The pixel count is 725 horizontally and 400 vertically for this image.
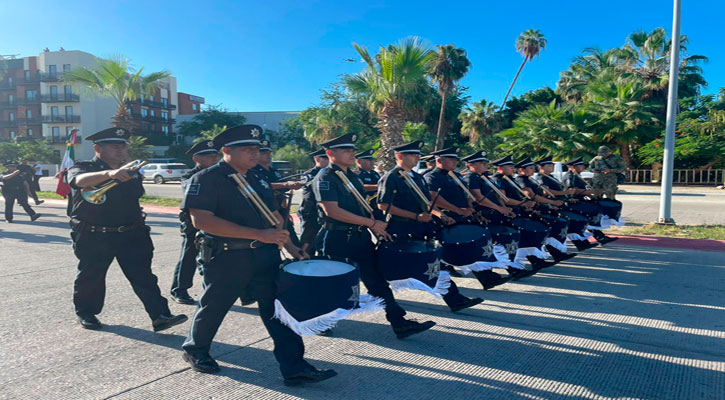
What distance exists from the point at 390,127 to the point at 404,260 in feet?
39.8

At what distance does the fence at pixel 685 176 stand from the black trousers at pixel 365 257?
31667 mm

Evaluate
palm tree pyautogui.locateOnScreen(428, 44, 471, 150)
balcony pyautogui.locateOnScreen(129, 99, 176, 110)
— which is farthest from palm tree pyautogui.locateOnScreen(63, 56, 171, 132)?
balcony pyautogui.locateOnScreen(129, 99, 176, 110)

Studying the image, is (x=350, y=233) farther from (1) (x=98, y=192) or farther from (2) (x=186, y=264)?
(2) (x=186, y=264)

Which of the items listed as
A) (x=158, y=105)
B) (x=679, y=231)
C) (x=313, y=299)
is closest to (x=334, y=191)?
(x=313, y=299)

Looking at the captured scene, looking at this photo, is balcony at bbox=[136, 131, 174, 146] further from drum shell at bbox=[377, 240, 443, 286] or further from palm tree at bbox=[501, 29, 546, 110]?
drum shell at bbox=[377, 240, 443, 286]

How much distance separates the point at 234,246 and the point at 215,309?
47 centimetres

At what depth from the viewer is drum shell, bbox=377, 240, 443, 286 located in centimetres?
400

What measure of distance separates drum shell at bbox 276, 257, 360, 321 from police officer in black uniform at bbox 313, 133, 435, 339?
0.98 m

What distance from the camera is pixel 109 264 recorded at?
4285mm

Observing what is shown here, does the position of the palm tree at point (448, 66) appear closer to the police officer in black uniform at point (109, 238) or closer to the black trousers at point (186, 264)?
the black trousers at point (186, 264)

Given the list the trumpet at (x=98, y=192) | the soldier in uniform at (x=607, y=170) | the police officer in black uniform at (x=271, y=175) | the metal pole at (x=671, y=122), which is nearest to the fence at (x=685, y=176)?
the metal pole at (x=671, y=122)

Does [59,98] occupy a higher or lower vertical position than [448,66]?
higher

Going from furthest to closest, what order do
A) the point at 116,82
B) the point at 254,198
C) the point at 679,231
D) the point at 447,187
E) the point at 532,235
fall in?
the point at 116,82 < the point at 679,231 < the point at 532,235 < the point at 447,187 < the point at 254,198

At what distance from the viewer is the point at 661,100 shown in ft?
101
